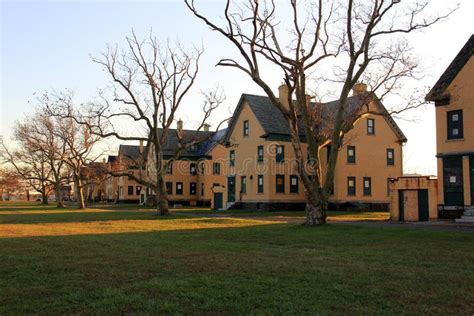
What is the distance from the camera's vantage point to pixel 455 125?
27359 millimetres

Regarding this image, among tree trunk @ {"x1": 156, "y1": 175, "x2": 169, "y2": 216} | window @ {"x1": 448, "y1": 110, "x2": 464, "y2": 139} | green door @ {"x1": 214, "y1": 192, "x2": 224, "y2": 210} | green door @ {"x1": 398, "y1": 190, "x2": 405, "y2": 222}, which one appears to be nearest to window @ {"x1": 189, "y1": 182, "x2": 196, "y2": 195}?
green door @ {"x1": 214, "y1": 192, "x2": 224, "y2": 210}

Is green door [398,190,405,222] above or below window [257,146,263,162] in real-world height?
below

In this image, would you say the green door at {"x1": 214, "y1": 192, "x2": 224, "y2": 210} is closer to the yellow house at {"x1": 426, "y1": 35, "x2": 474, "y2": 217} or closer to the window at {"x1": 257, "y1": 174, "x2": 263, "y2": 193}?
the window at {"x1": 257, "y1": 174, "x2": 263, "y2": 193}

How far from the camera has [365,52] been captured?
2333 centimetres

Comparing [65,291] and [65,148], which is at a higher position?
[65,148]

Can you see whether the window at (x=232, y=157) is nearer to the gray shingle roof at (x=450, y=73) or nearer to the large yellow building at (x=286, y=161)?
the large yellow building at (x=286, y=161)

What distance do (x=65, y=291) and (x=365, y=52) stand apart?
18.9 metres

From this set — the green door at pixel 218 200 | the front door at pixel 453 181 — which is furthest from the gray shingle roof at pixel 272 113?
the front door at pixel 453 181

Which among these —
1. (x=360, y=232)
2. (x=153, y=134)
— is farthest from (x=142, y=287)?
(x=153, y=134)

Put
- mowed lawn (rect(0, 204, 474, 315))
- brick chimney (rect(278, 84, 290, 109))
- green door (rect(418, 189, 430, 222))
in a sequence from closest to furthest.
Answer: mowed lawn (rect(0, 204, 474, 315)) → green door (rect(418, 189, 430, 222)) → brick chimney (rect(278, 84, 290, 109))

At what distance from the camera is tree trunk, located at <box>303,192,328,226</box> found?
23.5 m

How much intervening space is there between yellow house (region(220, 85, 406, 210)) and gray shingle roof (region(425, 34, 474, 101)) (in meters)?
14.6

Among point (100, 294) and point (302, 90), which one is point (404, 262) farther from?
point (302, 90)

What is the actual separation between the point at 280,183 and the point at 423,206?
1738 cm
